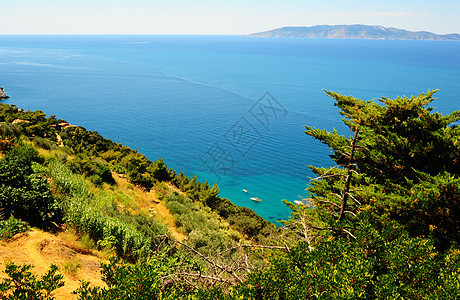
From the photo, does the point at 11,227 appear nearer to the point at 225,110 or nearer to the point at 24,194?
the point at 24,194

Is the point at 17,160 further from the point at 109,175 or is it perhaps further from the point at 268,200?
the point at 268,200

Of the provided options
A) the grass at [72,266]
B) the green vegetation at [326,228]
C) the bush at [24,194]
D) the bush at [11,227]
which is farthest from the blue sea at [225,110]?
the bush at [11,227]

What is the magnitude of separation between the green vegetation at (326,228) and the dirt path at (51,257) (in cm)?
69

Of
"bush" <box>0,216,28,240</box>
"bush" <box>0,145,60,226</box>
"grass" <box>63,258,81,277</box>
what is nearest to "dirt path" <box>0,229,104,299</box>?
"grass" <box>63,258,81,277</box>

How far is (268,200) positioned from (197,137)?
68.7 feet

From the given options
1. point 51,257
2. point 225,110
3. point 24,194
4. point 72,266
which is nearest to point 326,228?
point 72,266

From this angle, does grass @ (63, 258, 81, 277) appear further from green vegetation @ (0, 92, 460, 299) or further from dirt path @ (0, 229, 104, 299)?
green vegetation @ (0, 92, 460, 299)

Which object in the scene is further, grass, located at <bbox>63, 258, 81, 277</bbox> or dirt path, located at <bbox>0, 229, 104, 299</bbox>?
grass, located at <bbox>63, 258, 81, 277</bbox>

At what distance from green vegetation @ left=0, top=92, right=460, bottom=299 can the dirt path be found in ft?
2.28

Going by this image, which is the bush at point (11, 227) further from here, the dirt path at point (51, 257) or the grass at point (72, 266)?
the grass at point (72, 266)

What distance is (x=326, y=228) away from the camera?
4828 mm

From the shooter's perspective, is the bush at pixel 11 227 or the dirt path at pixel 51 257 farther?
the bush at pixel 11 227

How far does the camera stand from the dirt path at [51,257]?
18.9ft

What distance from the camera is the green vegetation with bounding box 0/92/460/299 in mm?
3471
